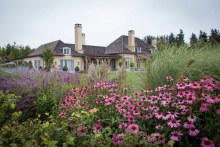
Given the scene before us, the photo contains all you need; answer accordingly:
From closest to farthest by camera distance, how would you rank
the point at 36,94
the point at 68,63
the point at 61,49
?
the point at 36,94
the point at 68,63
the point at 61,49

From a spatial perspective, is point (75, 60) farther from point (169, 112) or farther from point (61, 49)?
point (169, 112)

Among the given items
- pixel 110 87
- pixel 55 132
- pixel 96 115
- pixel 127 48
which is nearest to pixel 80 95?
pixel 110 87

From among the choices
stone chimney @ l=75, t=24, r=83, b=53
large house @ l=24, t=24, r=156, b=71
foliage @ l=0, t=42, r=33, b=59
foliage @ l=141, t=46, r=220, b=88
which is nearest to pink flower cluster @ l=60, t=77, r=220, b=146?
foliage @ l=141, t=46, r=220, b=88

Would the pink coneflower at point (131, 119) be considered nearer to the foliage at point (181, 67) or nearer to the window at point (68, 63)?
the foliage at point (181, 67)

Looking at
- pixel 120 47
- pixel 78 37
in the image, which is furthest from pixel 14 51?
pixel 120 47

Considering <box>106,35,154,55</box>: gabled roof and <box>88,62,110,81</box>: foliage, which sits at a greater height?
<box>106,35,154,55</box>: gabled roof

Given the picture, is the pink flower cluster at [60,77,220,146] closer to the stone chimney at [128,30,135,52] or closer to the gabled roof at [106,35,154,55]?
the gabled roof at [106,35,154,55]

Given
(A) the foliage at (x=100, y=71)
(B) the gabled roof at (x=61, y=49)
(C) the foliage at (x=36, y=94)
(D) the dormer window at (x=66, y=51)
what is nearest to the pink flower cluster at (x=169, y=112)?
(C) the foliage at (x=36, y=94)

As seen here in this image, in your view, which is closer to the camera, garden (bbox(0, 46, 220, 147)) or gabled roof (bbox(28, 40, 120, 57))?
garden (bbox(0, 46, 220, 147))

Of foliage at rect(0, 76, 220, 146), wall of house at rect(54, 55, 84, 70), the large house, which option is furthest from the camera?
the large house

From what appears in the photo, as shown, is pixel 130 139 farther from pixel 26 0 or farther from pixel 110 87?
pixel 26 0

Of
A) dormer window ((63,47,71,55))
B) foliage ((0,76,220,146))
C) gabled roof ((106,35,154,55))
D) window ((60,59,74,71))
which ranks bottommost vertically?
foliage ((0,76,220,146))

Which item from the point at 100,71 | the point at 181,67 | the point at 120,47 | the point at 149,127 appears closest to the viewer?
the point at 149,127

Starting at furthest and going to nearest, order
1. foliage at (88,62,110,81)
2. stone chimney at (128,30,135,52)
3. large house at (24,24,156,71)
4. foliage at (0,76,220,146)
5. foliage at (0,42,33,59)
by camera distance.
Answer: foliage at (0,42,33,59) → stone chimney at (128,30,135,52) → large house at (24,24,156,71) → foliage at (88,62,110,81) → foliage at (0,76,220,146)
